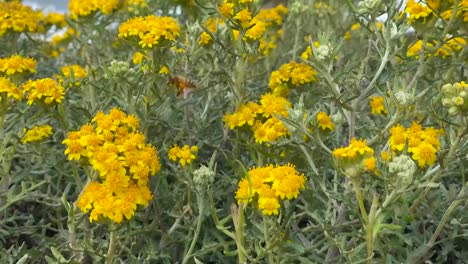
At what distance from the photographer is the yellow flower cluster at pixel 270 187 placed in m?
2.05

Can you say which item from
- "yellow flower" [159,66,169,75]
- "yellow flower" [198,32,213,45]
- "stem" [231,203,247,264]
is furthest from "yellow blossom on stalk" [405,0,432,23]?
"stem" [231,203,247,264]

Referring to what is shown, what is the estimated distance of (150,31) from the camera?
2635mm

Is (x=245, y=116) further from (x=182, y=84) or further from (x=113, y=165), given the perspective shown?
(x=113, y=165)

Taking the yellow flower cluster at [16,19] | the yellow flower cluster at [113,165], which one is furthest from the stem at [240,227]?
the yellow flower cluster at [16,19]

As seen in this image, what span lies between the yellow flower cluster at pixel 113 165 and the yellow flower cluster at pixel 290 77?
0.93 m

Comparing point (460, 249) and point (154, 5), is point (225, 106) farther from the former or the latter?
point (460, 249)

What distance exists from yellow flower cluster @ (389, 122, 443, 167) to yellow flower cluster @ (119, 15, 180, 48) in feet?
3.29

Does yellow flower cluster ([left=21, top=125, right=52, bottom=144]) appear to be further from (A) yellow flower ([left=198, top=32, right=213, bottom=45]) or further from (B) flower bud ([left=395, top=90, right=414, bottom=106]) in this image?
(B) flower bud ([left=395, top=90, right=414, bottom=106])

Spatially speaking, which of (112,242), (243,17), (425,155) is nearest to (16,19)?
(243,17)

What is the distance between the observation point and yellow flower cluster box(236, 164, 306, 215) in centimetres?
205

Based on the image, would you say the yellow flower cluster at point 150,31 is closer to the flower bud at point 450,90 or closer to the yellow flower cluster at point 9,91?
the yellow flower cluster at point 9,91

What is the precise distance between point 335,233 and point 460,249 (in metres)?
0.66

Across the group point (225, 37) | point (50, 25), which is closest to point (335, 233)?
point (225, 37)

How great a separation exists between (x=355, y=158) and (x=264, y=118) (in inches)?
30.9
